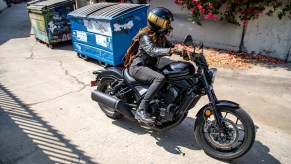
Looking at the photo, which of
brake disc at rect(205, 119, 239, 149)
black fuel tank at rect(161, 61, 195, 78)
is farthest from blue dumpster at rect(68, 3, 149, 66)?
brake disc at rect(205, 119, 239, 149)

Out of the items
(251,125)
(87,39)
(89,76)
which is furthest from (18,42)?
(251,125)

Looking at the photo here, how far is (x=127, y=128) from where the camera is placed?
4207mm

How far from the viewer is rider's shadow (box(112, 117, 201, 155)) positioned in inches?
145

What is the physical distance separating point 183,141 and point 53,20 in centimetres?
791

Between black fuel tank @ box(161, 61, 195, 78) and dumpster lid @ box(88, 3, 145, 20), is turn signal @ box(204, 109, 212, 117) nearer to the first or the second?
black fuel tank @ box(161, 61, 195, 78)

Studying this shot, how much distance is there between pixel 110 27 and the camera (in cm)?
658

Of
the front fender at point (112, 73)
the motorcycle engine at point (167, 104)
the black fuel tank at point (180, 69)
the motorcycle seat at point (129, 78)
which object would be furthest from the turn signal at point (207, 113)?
the front fender at point (112, 73)

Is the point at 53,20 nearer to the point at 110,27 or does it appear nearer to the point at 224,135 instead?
the point at 110,27

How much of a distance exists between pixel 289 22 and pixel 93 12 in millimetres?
5622

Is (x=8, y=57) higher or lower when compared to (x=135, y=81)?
lower

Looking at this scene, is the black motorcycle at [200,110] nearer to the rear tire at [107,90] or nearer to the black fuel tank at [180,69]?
the black fuel tank at [180,69]

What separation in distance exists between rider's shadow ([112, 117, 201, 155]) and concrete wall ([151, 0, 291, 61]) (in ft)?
15.0

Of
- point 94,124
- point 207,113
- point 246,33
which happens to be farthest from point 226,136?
point 246,33

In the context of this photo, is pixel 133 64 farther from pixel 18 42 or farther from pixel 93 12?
pixel 18 42
